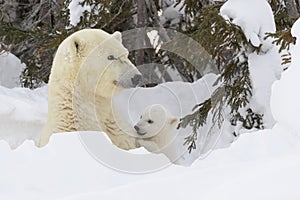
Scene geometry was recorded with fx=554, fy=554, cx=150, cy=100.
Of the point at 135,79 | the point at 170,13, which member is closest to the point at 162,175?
the point at 135,79

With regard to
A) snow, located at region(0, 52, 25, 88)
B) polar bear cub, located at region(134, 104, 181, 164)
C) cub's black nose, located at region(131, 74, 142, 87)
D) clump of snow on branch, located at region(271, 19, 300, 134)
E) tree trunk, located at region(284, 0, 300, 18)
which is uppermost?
tree trunk, located at region(284, 0, 300, 18)

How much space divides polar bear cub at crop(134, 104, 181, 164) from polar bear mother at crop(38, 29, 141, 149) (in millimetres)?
239

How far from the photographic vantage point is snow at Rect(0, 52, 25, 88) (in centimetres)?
942

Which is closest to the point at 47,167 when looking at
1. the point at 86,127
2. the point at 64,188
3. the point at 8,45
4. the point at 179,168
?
the point at 64,188

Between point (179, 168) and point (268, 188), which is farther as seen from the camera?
point (179, 168)

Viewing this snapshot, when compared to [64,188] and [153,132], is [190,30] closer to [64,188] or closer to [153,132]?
[153,132]

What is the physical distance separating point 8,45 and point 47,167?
5.27 m

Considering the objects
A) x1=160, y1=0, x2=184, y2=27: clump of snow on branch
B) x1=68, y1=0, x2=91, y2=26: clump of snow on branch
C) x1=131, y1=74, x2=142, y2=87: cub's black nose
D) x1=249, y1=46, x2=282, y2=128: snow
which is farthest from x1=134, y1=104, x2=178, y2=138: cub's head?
x1=160, y1=0, x2=184, y2=27: clump of snow on branch

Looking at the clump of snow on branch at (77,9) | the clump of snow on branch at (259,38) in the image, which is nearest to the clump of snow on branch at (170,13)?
the clump of snow on branch at (77,9)

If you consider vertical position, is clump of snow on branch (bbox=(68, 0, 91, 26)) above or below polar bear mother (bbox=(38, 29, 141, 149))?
above

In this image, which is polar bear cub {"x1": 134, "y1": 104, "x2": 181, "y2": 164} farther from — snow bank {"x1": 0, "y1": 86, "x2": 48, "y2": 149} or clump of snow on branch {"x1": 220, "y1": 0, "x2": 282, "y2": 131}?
snow bank {"x1": 0, "y1": 86, "x2": 48, "y2": 149}

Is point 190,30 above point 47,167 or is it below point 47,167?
above

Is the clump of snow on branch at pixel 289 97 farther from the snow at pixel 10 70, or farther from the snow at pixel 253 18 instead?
the snow at pixel 10 70

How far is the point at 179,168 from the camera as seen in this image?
7.45 feet
